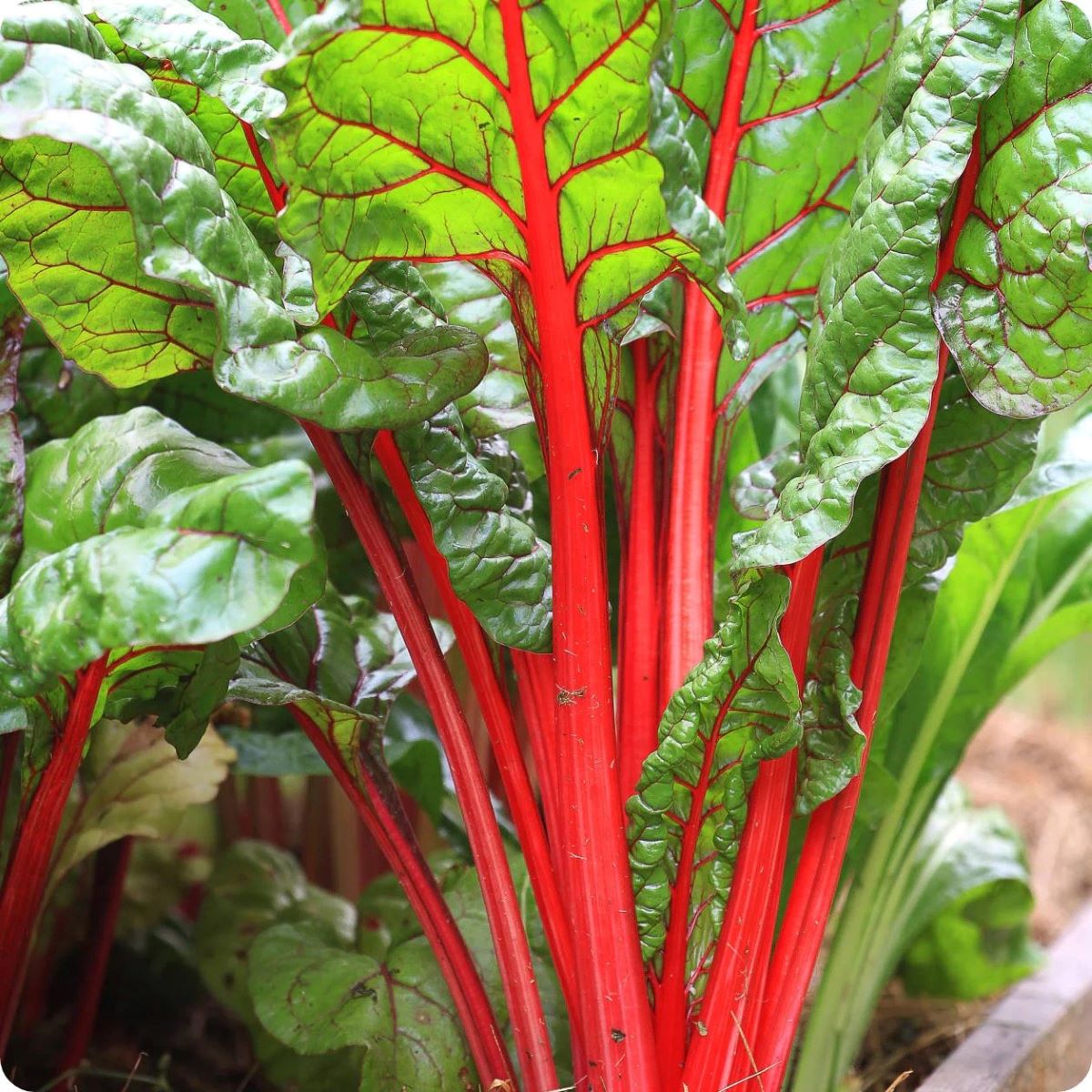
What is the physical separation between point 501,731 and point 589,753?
92 millimetres

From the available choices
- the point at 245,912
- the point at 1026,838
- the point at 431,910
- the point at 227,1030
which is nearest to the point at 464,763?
the point at 431,910

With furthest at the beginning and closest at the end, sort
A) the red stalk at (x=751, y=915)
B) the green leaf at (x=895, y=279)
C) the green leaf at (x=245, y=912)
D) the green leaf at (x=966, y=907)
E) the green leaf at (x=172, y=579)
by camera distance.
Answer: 1. the green leaf at (x=966, y=907)
2. the green leaf at (x=245, y=912)
3. the red stalk at (x=751, y=915)
4. the green leaf at (x=895, y=279)
5. the green leaf at (x=172, y=579)

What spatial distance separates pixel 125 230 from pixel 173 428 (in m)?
0.13

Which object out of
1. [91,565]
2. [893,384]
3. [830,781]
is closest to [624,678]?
[830,781]

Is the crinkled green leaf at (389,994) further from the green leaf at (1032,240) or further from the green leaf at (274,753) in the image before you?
the green leaf at (1032,240)

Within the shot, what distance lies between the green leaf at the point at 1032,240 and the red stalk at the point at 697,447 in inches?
7.9

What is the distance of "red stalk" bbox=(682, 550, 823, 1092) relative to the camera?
0.74 m

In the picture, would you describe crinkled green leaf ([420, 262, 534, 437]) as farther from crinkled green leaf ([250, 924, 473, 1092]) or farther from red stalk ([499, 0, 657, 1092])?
crinkled green leaf ([250, 924, 473, 1092])

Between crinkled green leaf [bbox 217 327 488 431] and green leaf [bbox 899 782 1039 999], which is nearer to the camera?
crinkled green leaf [bbox 217 327 488 431]

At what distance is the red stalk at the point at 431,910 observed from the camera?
2.58ft

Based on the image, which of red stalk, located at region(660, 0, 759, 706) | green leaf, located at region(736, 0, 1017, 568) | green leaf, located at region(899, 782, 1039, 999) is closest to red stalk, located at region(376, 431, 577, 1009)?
red stalk, located at region(660, 0, 759, 706)

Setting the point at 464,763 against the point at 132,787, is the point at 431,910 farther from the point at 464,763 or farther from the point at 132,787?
the point at 132,787

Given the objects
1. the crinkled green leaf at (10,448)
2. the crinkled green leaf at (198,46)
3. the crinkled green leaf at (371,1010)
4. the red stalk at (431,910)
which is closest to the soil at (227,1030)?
the crinkled green leaf at (371,1010)

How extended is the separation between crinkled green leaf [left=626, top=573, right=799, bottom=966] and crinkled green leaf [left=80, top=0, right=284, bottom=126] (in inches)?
16.4
